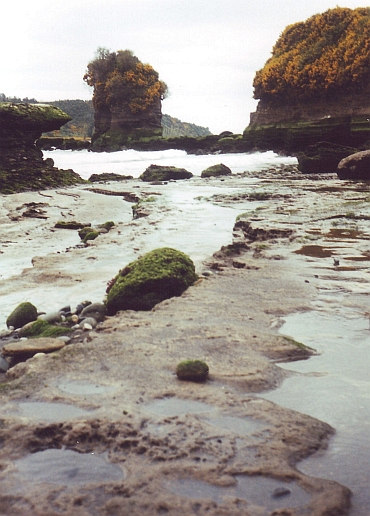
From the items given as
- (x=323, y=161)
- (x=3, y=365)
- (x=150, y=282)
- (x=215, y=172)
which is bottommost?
(x=3, y=365)

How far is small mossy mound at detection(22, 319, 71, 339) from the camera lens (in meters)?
4.00

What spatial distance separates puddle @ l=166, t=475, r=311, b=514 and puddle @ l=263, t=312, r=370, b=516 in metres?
0.17

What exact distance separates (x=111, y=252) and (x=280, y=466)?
553 centimetres

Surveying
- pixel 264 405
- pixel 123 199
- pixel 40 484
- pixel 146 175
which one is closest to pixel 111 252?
pixel 264 405

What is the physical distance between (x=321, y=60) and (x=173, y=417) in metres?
47.1

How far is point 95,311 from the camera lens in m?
4.53

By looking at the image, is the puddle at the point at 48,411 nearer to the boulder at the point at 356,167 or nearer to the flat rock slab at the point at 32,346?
the flat rock slab at the point at 32,346

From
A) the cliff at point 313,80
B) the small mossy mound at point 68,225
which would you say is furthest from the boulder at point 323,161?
the cliff at point 313,80

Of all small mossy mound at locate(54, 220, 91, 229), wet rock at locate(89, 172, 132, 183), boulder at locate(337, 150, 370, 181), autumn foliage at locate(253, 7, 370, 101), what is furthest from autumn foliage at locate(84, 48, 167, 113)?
small mossy mound at locate(54, 220, 91, 229)

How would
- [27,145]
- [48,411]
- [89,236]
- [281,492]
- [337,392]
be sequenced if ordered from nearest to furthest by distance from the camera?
1. [281,492]
2. [48,411]
3. [337,392]
4. [89,236]
5. [27,145]

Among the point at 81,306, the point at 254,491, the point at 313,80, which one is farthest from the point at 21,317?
the point at 313,80

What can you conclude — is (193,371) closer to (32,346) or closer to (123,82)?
(32,346)

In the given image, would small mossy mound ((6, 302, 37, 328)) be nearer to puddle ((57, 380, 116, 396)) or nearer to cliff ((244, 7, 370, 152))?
puddle ((57, 380, 116, 396))

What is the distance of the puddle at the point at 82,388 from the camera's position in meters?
2.91
